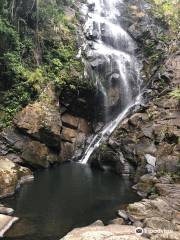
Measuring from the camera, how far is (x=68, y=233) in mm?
11680

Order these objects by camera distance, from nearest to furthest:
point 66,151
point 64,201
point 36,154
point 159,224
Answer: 1. point 159,224
2. point 64,201
3. point 36,154
4. point 66,151

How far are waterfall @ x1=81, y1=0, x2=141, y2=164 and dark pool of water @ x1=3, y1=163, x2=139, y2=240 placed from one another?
15.2ft

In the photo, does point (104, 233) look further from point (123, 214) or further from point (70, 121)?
point (70, 121)

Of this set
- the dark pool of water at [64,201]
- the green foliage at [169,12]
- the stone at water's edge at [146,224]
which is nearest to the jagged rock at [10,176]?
the dark pool of water at [64,201]

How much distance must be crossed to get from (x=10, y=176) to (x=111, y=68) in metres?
12.7

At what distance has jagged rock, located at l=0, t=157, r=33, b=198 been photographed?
16.1 meters

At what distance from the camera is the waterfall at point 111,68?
25812mm

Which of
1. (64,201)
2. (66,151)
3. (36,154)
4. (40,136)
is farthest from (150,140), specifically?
(64,201)

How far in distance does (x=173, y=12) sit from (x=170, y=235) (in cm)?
2483

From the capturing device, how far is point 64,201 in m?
15.5

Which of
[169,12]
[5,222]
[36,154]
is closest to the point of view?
[5,222]

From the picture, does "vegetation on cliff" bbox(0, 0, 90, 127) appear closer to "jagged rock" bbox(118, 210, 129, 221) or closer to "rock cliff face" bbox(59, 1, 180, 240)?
"rock cliff face" bbox(59, 1, 180, 240)

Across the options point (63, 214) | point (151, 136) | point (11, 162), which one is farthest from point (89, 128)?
point (63, 214)

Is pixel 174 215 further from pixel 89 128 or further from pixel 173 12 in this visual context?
pixel 173 12
